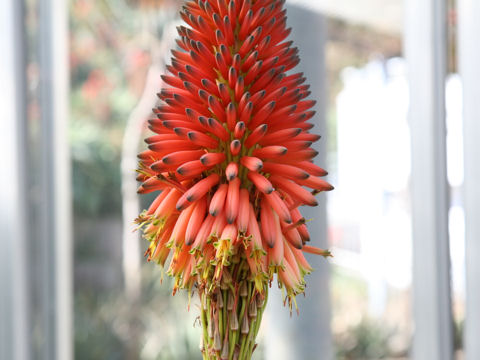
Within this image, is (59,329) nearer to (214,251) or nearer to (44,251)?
(44,251)

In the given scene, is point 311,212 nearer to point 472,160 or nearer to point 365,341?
point 472,160

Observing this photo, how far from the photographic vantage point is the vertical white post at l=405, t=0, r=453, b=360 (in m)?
1.39

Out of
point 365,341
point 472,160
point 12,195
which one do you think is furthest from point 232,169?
point 365,341

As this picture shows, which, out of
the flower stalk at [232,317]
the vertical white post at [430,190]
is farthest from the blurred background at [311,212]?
the flower stalk at [232,317]

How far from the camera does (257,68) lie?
0.33 metres

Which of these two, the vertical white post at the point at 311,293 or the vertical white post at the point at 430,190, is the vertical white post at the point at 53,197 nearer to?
the vertical white post at the point at 311,293

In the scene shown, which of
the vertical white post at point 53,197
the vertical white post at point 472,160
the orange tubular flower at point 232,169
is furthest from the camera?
the vertical white post at point 53,197

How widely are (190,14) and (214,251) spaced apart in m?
0.16

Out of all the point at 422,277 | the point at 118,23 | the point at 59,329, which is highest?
the point at 118,23

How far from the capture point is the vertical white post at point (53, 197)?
1.80m

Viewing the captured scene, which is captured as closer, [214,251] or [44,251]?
[214,251]

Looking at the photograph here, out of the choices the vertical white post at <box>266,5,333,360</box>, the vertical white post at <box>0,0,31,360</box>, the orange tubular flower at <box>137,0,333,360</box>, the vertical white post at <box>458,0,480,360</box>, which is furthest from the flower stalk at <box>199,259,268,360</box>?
the vertical white post at <box>0,0,31,360</box>

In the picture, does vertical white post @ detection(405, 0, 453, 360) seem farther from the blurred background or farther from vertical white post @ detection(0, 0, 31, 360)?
vertical white post @ detection(0, 0, 31, 360)

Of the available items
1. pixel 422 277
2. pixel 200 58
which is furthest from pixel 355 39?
pixel 200 58
